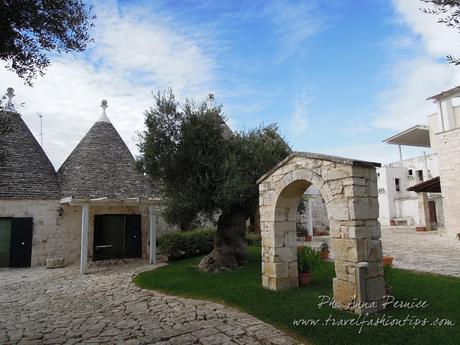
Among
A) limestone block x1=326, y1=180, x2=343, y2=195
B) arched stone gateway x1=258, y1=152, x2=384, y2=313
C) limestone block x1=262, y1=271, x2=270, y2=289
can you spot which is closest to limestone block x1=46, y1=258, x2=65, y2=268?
limestone block x1=262, y1=271, x2=270, y2=289

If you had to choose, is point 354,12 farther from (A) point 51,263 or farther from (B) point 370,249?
(A) point 51,263

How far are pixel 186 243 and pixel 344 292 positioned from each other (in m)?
9.11

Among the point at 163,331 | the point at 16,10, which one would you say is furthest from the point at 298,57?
the point at 163,331

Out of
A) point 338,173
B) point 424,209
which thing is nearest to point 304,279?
point 338,173

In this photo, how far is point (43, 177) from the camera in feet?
48.8

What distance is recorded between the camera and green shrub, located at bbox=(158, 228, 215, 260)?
13703 millimetres

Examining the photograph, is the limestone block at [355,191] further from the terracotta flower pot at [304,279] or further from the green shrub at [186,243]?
the green shrub at [186,243]

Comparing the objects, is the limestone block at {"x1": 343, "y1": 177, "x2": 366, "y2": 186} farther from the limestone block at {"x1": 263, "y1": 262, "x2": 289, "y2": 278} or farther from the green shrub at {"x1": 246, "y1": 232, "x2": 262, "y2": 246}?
the green shrub at {"x1": 246, "y1": 232, "x2": 262, "y2": 246}

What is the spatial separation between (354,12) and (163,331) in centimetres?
741

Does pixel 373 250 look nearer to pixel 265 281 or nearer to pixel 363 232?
pixel 363 232

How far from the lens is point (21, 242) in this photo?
13.3 m

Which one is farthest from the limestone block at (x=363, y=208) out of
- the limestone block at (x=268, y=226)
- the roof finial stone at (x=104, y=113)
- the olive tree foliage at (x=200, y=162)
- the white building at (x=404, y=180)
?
the white building at (x=404, y=180)

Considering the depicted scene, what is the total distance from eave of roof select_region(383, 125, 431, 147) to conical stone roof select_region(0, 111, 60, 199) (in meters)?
26.4

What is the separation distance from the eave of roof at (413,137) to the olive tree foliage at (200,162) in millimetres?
20837
